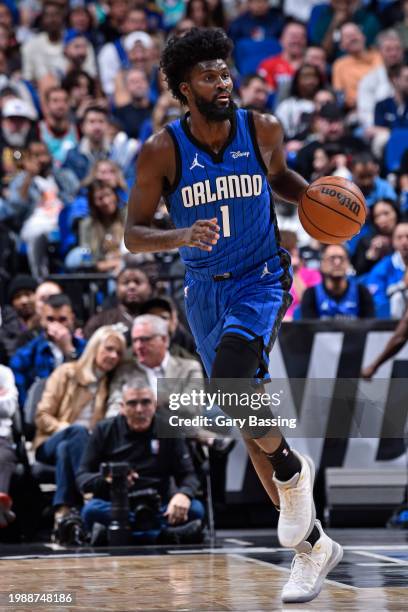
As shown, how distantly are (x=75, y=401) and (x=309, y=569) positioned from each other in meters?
4.28

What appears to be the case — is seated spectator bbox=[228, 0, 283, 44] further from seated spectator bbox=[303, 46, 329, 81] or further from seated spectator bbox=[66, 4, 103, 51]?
seated spectator bbox=[66, 4, 103, 51]

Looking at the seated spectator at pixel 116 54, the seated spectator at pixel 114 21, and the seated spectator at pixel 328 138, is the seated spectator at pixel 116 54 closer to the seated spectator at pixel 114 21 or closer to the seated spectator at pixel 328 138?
the seated spectator at pixel 114 21

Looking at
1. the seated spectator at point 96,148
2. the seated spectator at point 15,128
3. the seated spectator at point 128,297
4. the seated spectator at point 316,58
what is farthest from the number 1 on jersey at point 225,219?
the seated spectator at point 316,58

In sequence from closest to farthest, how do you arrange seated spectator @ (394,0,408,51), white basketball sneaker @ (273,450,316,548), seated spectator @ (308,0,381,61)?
white basketball sneaker @ (273,450,316,548)
seated spectator @ (308,0,381,61)
seated spectator @ (394,0,408,51)

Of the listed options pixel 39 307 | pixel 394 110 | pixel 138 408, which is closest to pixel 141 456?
pixel 138 408

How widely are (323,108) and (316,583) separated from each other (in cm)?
883

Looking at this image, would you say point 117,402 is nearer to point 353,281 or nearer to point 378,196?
point 353,281

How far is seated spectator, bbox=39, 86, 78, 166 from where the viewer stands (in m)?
13.3

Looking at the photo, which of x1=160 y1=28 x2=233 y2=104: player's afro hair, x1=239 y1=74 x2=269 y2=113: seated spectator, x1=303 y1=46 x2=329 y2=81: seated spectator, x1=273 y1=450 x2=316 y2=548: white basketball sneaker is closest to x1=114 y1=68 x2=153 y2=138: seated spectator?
x1=239 y1=74 x2=269 y2=113: seated spectator

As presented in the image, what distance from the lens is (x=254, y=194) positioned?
209 inches

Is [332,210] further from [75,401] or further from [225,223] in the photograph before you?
Result: [75,401]

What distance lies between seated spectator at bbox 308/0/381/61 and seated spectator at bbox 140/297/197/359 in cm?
779

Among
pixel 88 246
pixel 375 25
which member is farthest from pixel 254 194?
pixel 375 25

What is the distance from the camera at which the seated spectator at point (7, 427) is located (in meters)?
8.33
